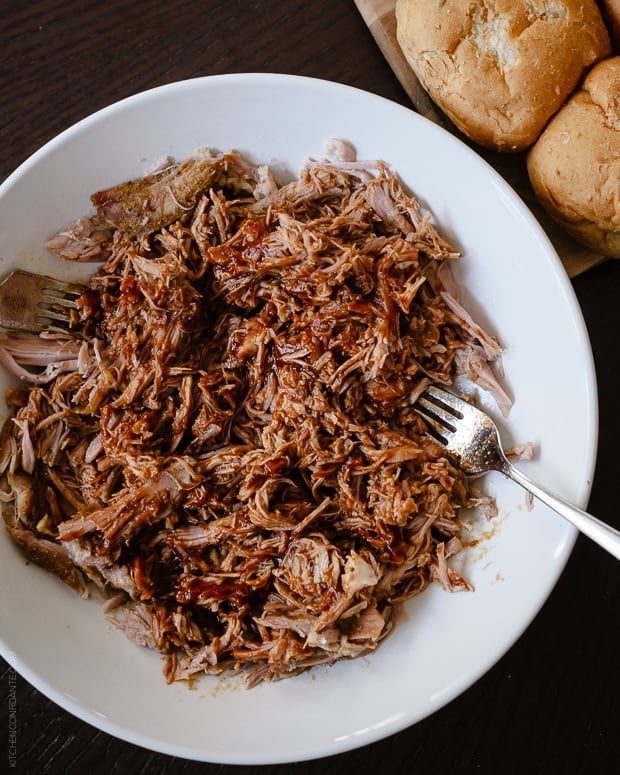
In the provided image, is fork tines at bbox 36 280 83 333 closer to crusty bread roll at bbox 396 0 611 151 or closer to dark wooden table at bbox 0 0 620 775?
dark wooden table at bbox 0 0 620 775

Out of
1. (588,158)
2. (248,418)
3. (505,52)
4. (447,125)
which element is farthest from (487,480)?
(505,52)

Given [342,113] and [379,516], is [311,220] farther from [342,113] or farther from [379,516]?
[379,516]

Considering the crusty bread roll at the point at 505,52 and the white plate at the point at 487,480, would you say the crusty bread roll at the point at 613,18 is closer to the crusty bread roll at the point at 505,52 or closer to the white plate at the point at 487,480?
the crusty bread roll at the point at 505,52

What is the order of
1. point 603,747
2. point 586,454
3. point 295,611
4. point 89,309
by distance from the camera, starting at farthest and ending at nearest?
point 603,747 → point 89,309 → point 295,611 → point 586,454

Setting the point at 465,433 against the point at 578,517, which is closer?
the point at 578,517

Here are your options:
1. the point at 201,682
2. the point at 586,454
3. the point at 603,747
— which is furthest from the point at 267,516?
the point at 603,747

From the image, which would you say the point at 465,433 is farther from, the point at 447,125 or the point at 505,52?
the point at 505,52

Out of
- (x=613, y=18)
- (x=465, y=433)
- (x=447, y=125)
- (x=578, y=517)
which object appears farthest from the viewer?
(x=447, y=125)

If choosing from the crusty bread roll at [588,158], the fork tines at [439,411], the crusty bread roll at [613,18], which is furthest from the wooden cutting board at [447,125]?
the fork tines at [439,411]
